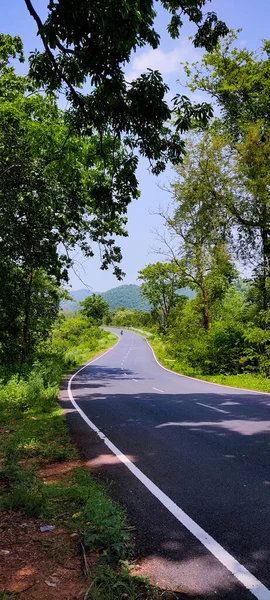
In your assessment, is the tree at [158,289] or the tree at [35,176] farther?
the tree at [158,289]

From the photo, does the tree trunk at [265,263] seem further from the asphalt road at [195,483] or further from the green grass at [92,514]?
the green grass at [92,514]

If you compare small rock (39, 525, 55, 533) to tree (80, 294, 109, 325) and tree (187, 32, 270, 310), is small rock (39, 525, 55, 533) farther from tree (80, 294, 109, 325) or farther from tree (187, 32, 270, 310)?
tree (80, 294, 109, 325)

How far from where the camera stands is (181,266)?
29266 mm

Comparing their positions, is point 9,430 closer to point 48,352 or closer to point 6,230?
point 6,230

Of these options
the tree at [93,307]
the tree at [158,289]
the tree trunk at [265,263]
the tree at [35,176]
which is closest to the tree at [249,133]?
the tree trunk at [265,263]

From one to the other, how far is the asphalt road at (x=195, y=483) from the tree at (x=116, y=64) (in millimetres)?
4868

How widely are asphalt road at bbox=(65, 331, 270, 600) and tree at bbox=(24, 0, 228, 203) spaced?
16.0 feet

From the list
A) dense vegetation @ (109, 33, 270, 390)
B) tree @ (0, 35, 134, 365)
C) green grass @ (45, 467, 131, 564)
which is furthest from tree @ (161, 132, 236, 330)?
green grass @ (45, 467, 131, 564)

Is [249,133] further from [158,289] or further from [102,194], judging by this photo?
[158,289]

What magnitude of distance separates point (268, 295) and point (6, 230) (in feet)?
55.8

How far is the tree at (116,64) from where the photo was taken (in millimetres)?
4312

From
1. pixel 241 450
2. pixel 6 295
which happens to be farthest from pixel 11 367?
pixel 241 450

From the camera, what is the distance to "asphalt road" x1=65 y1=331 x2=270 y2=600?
3.20 metres

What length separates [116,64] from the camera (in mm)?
4910
